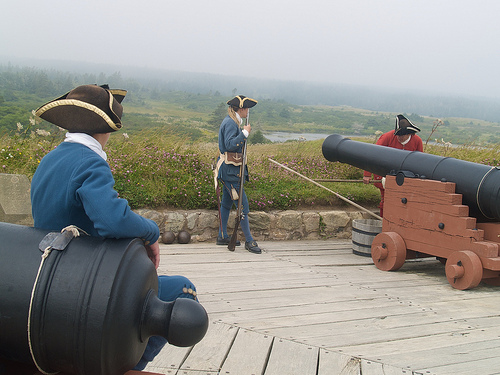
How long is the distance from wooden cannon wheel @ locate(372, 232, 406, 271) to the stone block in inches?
134

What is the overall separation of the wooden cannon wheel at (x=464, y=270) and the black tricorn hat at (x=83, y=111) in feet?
11.4

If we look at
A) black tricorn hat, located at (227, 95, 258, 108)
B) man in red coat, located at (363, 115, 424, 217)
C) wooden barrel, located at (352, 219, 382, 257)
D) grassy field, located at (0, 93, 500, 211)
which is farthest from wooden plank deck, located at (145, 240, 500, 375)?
black tricorn hat, located at (227, 95, 258, 108)

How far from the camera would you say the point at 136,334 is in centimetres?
166

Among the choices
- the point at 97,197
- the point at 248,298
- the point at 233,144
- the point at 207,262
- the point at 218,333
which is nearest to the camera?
the point at 97,197

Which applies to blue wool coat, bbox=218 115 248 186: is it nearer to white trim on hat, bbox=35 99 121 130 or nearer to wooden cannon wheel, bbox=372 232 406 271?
wooden cannon wheel, bbox=372 232 406 271

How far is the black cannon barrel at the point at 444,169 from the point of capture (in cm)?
452

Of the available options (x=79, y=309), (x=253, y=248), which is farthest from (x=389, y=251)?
(x=79, y=309)

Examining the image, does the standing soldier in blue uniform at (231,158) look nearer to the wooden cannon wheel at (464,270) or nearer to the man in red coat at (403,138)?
the man in red coat at (403,138)

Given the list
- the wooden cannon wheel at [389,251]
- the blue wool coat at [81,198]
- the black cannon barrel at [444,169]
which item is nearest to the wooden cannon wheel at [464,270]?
the black cannon barrel at [444,169]

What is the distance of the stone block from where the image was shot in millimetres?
4508

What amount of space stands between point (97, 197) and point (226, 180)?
4.29 metres

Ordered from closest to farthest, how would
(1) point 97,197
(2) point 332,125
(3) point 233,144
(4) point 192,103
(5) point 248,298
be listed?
(1) point 97,197, (5) point 248,298, (3) point 233,144, (2) point 332,125, (4) point 192,103

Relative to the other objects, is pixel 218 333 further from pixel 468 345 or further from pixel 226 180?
pixel 226 180

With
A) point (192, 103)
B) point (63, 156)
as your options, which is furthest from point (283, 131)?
point (63, 156)
